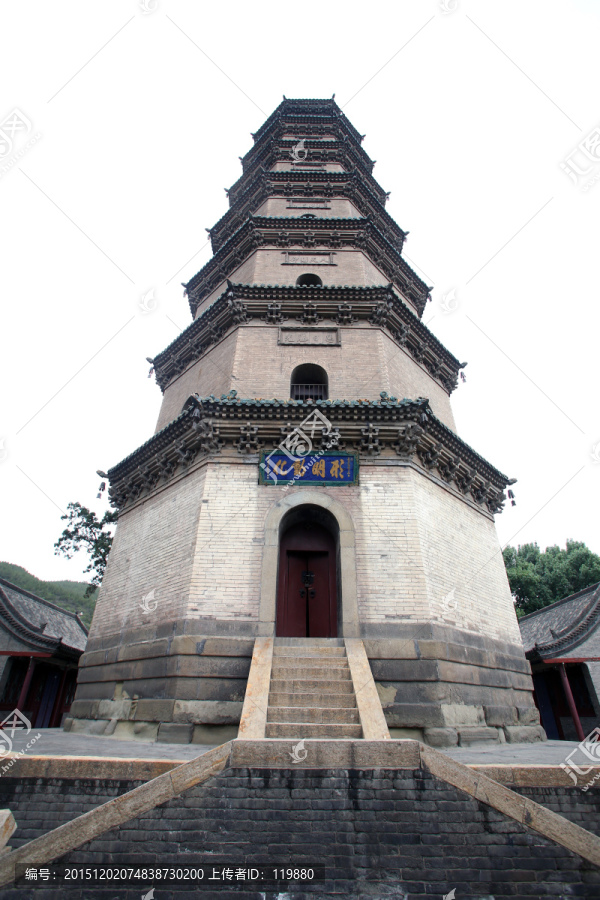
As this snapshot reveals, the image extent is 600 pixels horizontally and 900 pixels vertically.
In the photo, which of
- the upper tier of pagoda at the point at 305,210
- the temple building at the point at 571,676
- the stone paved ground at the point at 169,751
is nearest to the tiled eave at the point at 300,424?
the stone paved ground at the point at 169,751

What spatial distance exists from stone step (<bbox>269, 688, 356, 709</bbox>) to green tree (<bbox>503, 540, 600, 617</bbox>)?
2475 centimetres

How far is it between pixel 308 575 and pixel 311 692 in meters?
3.13

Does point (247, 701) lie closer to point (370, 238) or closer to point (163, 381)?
point (163, 381)

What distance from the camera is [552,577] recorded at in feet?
94.2

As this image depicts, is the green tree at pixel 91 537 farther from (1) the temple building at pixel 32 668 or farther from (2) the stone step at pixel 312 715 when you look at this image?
(2) the stone step at pixel 312 715

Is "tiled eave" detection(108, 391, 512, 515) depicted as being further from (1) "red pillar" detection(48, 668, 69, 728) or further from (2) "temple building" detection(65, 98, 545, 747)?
(1) "red pillar" detection(48, 668, 69, 728)

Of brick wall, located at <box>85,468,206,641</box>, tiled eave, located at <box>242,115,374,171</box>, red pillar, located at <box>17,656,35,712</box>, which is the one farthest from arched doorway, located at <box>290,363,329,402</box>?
Answer: red pillar, located at <box>17,656,35,712</box>

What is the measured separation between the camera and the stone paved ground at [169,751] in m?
5.66

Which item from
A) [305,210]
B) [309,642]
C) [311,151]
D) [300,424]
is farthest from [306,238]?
[309,642]

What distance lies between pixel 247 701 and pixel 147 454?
6819mm

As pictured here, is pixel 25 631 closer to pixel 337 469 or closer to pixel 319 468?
pixel 319 468

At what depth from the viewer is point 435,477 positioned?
10086 millimetres

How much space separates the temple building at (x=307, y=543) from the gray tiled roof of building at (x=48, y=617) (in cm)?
1094

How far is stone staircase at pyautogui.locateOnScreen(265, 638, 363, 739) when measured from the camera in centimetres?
535
